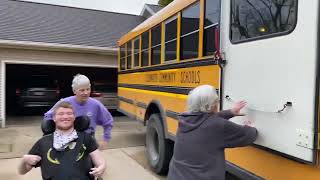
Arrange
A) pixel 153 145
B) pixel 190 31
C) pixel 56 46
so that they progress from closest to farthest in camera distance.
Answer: pixel 190 31
pixel 153 145
pixel 56 46

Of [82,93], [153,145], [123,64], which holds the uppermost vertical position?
[123,64]

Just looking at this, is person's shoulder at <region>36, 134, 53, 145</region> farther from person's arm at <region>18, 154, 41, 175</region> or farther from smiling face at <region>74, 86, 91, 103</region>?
smiling face at <region>74, 86, 91, 103</region>

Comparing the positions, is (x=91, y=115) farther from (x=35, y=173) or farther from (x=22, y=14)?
(x=22, y=14)

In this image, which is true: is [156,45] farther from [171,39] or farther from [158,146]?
[158,146]

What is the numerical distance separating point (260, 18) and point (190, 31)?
168 cm

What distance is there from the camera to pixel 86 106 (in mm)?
3715

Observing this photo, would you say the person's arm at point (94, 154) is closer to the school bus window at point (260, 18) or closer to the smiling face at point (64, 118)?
the smiling face at point (64, 118)

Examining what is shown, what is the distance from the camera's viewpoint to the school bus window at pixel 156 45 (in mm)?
5965

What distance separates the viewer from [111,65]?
13750 millimetres

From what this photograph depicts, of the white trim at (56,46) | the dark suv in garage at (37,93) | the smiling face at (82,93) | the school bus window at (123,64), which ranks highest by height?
the white trim at (56,46)

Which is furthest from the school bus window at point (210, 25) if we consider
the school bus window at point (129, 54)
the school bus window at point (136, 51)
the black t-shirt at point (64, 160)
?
the school bus window at point (129, 54)

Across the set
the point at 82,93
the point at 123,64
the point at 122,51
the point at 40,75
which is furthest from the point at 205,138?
the point at 40,75

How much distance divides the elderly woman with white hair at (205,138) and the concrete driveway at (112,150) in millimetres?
3207

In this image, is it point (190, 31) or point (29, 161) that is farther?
point (190, 31)
